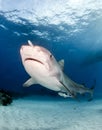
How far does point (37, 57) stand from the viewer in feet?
17.4

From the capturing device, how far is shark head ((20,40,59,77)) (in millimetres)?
5140

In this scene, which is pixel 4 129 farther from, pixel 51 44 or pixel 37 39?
pixel 51 44

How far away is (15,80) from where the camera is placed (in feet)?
233

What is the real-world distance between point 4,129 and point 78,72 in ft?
181

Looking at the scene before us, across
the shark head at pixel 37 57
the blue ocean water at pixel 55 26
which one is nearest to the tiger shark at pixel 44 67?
the shark head at pixel 37 57

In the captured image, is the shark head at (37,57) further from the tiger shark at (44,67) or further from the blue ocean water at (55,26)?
the blue ocean water at (55,26)

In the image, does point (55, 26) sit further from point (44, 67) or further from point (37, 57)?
point (37, 57)

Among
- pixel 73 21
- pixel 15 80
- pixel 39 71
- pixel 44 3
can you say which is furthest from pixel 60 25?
pixel 15 80

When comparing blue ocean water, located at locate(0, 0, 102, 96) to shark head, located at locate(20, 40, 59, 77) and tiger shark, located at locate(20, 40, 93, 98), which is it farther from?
shark head, located at locate(20, 40, 59, 77)

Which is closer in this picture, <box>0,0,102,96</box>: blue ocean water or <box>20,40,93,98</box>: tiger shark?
<box>20,40,93,98</box>: tiger shark

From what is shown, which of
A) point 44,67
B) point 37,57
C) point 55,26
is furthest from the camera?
point 55,26

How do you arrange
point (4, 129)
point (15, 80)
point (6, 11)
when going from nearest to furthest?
point (4, 129)
point (6, 11)
point (15, 80)

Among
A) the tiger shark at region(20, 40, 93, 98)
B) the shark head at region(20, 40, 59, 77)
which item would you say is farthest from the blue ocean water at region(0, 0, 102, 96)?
the shark head at region(20, 40, 59, 77)

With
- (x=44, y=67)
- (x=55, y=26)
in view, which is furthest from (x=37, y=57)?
(x=55, y=26)
